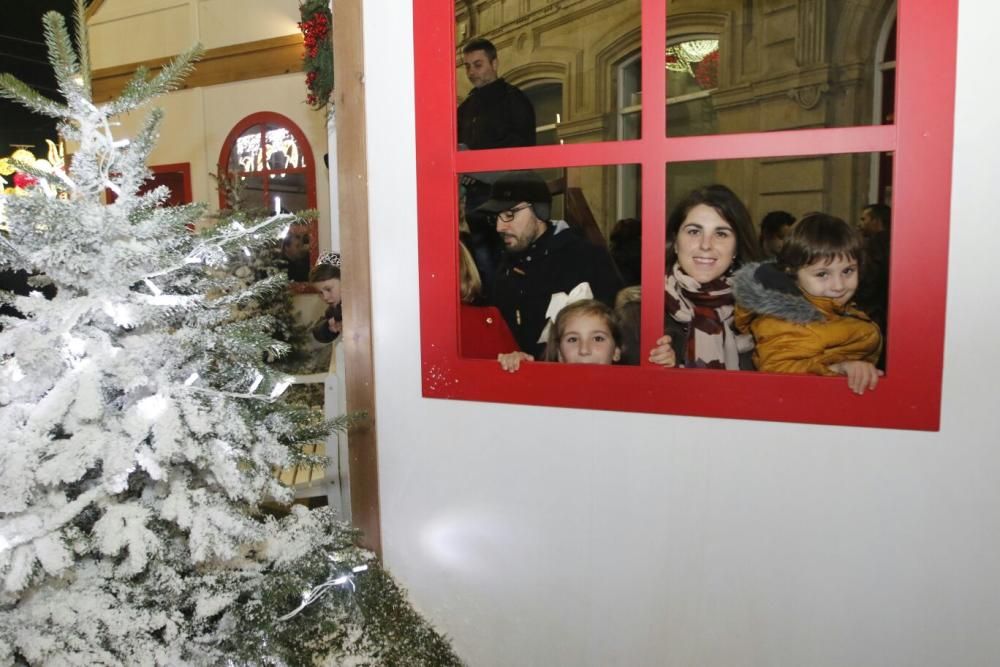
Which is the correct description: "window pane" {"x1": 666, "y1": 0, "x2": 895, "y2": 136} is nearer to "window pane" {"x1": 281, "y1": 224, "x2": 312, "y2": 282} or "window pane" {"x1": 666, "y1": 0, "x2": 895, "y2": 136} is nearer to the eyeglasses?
the eyeglasses

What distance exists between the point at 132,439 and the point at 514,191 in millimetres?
1282

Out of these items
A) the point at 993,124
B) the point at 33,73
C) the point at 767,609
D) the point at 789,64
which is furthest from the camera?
the point at 33,73

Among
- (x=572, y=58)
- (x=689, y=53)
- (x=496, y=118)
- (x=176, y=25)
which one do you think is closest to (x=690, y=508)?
(x=496, y=118)

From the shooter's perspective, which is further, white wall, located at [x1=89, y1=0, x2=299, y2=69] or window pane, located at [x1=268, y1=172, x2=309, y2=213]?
window pane, located at [x1=268, y1=172, x2=309, y2=213]

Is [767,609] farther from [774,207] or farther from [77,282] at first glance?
[774,207]

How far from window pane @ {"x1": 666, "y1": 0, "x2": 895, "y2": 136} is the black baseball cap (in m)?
1.37

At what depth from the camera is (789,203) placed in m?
3.21

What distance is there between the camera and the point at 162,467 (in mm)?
1289

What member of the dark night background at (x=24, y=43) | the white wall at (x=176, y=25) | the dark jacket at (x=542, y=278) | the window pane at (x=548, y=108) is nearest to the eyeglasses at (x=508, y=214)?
the dark jacket at (x=542, y=278)

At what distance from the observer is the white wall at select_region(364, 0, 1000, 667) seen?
4.89 feet

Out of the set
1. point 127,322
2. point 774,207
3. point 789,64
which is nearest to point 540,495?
point 127,322

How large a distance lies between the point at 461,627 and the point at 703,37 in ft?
8.88

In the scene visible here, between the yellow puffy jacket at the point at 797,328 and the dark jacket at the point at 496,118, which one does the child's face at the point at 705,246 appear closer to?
the yellow puffy jacket at the point at 797,328

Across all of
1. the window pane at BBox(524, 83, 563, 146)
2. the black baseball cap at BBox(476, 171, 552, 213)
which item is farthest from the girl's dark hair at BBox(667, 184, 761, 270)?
the window pane at BBox(524, 83, 563, 146)
